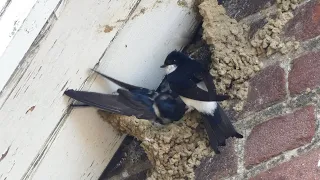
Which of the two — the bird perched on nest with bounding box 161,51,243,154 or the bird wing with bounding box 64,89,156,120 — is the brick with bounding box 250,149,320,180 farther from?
the bird wing with bounding box 64,89,156,120

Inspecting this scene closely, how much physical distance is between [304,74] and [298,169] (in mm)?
194

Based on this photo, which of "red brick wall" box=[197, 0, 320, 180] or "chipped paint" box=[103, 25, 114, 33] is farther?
"chipped paint" box=[103, 25, 114, 33]

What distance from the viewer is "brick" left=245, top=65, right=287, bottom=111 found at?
1.66 meters

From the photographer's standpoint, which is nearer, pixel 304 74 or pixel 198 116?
pixel 304 74

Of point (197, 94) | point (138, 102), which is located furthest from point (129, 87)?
point (197, 94)

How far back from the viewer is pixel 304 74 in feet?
5.29

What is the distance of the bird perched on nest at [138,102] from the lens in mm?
1752

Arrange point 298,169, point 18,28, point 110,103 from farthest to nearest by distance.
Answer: point 110,103 < point 298,169 < point 18,28

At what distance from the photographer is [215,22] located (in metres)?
1.86

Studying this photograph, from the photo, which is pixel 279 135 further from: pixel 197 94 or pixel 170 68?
pixel 170 68

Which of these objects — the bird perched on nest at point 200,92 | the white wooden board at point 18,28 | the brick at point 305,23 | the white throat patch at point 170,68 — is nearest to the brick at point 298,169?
the bird perched on nest at point 200,92

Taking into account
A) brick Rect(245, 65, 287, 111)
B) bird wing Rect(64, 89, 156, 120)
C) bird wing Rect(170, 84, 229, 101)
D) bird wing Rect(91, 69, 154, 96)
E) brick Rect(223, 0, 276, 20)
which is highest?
brick Rect(223, 0, 276, 20)

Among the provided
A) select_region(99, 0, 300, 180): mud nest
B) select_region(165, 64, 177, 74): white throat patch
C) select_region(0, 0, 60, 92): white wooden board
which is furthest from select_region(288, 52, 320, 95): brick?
select_region(0, 0, 60, 92): white wooden board

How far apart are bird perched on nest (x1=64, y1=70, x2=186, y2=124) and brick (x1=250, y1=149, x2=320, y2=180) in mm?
371
